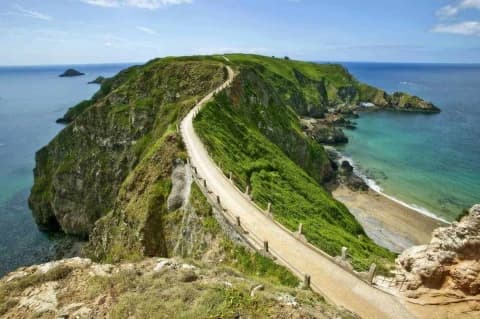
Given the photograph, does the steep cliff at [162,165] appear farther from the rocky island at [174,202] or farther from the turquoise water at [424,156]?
the turquoise water at [424,156]

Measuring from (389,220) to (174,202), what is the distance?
46702 mm

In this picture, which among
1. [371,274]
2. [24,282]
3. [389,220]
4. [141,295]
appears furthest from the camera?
[389,220]

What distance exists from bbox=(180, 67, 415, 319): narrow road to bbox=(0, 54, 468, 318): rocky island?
141 centimetres

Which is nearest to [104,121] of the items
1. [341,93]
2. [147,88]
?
[147,88]

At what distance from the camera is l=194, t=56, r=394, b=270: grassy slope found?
3478cm

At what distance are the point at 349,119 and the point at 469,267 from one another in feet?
464

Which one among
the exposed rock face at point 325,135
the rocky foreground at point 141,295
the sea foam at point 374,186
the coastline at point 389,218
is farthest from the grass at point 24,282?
the exposed rock face at point 325,135

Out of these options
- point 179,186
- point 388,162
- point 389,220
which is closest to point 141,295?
point 179,186

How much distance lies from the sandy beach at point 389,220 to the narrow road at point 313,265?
3461cm

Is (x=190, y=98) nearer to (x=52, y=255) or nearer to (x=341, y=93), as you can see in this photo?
(x=52, y=255)

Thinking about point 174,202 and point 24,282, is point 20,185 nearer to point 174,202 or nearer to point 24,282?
point 174,202

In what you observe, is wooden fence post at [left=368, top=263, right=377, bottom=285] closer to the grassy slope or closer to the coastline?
the grassy slope

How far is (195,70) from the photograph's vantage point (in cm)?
8012

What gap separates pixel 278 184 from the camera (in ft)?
156
